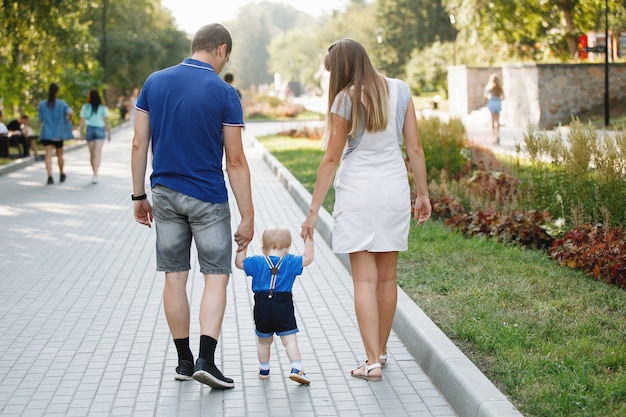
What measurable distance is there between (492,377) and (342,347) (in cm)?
146

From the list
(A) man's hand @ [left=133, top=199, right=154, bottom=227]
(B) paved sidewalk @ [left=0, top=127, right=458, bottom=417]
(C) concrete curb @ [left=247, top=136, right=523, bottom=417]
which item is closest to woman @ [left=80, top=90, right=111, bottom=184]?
(B) paved sidewalk @ [left=0, top=127, right=458, bottom=417]

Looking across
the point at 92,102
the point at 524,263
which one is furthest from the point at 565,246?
the point at 92,102

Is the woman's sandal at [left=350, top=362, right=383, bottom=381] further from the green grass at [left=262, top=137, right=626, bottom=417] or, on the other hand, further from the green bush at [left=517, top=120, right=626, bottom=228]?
the green bush at [left=517, top=120, right=626, bottom=228]

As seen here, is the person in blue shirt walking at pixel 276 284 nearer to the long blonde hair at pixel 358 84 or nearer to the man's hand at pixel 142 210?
the man's hand at pixel 142 210

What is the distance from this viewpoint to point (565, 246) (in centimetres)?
877

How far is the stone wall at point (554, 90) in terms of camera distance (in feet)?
96.7

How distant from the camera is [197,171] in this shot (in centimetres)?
551

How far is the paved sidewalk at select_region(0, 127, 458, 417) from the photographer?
17.8ft

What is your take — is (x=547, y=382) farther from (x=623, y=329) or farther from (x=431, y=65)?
(x=431, y=65)

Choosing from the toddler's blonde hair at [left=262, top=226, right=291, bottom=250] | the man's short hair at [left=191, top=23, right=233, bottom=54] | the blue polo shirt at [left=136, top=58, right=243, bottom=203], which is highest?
the man's short hair at [left=191, top=23, right=233, bottom=54]

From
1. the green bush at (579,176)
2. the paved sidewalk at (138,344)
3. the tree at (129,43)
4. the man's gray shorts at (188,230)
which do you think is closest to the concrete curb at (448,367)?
the paved sidewalk at (138,344)

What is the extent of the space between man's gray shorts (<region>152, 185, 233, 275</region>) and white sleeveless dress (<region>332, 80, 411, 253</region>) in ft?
2.32

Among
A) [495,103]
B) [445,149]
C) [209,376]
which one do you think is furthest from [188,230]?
[495,103]

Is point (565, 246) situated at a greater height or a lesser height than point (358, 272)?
lesser
